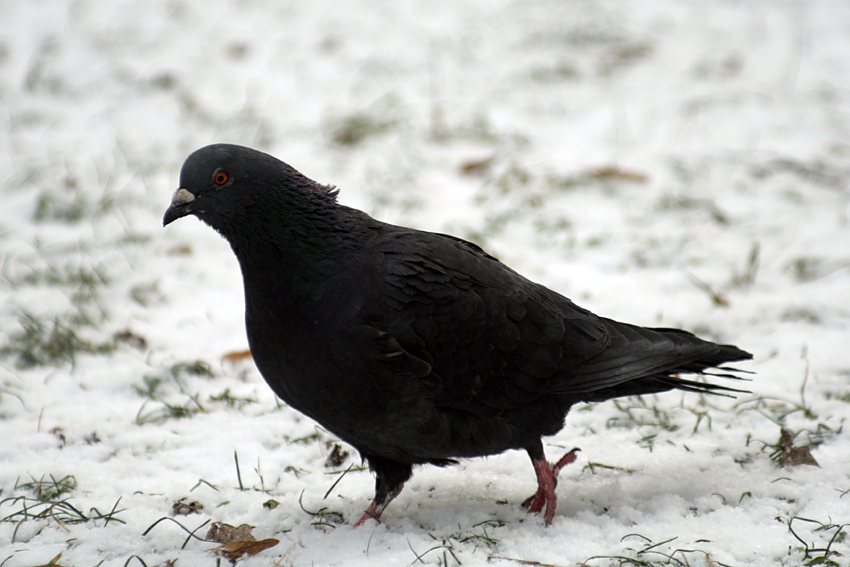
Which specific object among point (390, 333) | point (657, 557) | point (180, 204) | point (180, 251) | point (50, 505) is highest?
point (180, 204)

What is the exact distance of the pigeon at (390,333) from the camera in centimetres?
240

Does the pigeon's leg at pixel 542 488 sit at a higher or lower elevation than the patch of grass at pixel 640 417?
lower

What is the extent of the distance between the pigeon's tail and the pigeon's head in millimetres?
1284

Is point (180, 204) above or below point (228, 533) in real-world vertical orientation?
above

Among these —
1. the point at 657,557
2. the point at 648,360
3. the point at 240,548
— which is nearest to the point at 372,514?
the point at 240,548

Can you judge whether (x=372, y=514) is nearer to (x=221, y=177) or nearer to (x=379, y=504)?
(x=379, y=504)

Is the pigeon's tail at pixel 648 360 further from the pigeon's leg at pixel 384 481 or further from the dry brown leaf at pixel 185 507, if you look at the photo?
the dry brown leaf at pixel 185 507

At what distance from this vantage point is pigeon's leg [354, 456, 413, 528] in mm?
2684

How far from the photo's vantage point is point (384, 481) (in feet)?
8.82

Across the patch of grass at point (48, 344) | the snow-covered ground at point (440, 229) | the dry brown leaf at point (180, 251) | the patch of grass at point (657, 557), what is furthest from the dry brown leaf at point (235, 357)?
the patch of grass at point (657, 557)

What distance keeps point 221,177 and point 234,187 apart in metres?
0.06

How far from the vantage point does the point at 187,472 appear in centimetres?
294

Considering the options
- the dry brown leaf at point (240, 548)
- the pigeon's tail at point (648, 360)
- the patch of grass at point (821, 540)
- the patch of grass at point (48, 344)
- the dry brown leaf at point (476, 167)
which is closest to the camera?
the patch of grass at point (821, 540)

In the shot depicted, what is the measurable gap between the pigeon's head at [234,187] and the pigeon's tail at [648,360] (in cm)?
128
